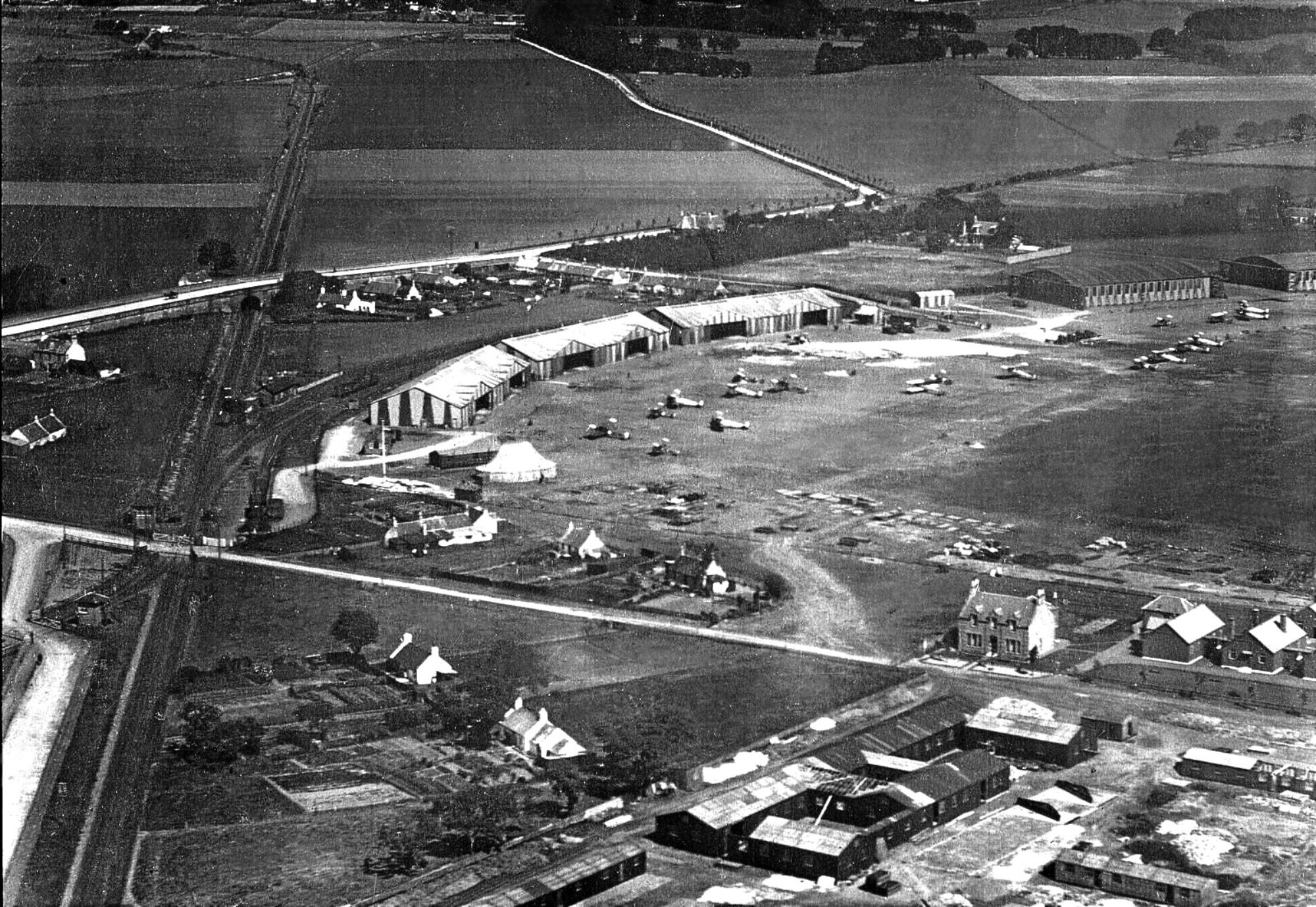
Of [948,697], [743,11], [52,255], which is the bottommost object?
[948,697]

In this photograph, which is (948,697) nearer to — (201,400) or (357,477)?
(357,477)

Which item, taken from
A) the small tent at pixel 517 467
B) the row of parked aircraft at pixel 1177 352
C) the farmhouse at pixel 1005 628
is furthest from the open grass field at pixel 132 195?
the row of parked aircraft at pixel 1177 352

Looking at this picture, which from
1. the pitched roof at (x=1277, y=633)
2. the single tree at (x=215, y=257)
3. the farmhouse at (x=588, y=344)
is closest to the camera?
the pitched roof at (x=1277, y=633)

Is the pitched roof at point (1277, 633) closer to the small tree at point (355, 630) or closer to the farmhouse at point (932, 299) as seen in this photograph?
the small tree at point (355, 630)

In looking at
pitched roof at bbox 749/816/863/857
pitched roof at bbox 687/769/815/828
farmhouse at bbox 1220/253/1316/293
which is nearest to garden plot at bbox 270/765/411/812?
pitched roof at bbox 687/769/815/828

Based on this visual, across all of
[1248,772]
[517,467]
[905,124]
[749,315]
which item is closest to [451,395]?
[517,467]

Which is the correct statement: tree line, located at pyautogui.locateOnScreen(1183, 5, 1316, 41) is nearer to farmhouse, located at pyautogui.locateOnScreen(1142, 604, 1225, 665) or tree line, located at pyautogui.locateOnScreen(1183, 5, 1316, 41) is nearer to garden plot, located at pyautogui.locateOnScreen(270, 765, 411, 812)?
farmhouse, located at pyautogui.locateOnScreen(1142, 604, 1225, 665)

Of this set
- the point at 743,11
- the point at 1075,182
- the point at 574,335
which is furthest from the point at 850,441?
the point at 1075,182
